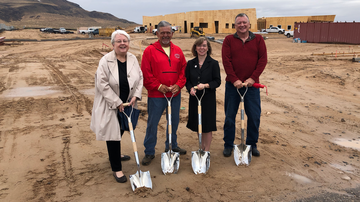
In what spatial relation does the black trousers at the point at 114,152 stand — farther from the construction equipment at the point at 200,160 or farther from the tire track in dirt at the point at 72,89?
the tire track in dirt at the point at 72,89

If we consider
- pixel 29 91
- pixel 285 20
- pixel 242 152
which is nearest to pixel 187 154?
pixel 242 152

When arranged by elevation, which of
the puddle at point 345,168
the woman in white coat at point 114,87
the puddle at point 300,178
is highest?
the woman in white coat at point 114,87

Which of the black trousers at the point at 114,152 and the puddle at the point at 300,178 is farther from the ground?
the black trousers at the point at 114,152

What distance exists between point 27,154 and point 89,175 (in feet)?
4.78

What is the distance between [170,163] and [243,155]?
1.19 m

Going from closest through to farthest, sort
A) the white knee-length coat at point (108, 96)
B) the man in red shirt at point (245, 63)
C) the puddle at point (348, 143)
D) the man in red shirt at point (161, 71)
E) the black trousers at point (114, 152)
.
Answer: the white knee-length coat at point (108, 96)
the black trousers at point (114, 152)
the man in red shirt at point (161, 71)
the man in red shirt at point (245, 63)
the puddle at point (348, 143)

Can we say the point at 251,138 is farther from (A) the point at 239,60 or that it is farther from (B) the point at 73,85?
(B) the point at 73,85

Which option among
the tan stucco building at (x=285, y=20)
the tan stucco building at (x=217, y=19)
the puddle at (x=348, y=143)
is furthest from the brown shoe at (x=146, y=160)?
the tan stucco building at (x=285, y=20)

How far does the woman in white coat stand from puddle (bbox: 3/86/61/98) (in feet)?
19.9

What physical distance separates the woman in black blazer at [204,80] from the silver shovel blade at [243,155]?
0.56 m

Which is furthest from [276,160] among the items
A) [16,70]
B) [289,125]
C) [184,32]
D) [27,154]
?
[184,32]

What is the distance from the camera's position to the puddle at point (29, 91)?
26.8 feet

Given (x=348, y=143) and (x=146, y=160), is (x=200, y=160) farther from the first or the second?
(x=348, y=143)

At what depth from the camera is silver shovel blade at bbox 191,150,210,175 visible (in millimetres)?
3768
